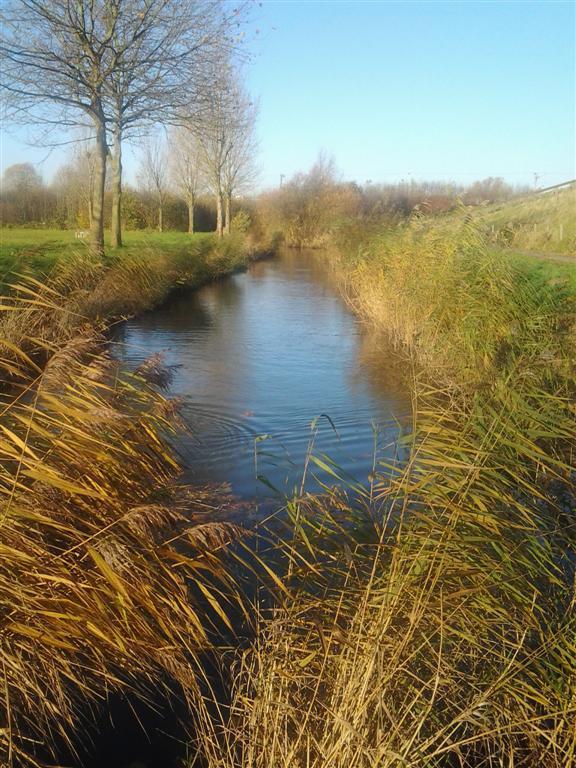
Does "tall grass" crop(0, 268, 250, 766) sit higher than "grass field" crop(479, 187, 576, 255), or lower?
lower

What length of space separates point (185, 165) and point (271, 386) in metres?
31.2

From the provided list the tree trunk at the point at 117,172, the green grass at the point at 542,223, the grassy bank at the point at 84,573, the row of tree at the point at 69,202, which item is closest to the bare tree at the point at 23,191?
the row of tree at the point at 69,202

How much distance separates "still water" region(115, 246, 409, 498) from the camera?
18.1 ft

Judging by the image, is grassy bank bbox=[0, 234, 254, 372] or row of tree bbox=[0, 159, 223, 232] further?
row of tree bbox=[0, 159, 223, 232]

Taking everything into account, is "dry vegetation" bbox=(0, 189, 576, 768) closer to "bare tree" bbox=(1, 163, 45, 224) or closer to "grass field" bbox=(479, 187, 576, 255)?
"grass field" bbox=(479, 187, 576, 255)

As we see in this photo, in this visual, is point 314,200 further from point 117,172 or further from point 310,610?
point 310,610

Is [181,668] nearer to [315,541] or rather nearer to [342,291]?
[315,541]

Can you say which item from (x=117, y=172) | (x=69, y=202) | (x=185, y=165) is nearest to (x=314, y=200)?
(x=185, y=165)

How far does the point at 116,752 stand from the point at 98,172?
47.7 ft

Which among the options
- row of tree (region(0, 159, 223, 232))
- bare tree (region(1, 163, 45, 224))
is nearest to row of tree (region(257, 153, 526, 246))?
row of tree (region(0, 159, 223, 232))

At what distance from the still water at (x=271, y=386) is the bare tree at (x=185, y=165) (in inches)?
842

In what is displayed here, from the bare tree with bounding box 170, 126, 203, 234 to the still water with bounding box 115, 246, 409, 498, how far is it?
21375 mm

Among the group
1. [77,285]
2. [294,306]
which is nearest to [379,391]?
[77,285]

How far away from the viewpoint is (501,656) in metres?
2.29
